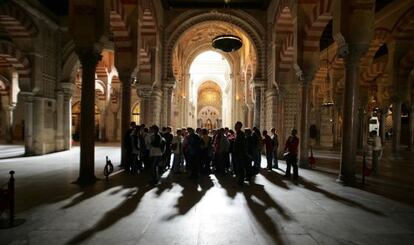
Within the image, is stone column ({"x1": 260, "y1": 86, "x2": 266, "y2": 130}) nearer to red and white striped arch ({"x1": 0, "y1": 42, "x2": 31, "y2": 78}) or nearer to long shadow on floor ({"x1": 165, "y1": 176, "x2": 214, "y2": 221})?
long shadow on floor ({"x1": 165, "y1": 176, "x2": 214, "y2": 221})

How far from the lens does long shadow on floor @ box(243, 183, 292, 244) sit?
348 centimetres

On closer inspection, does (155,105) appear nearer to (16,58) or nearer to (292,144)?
(16,58)

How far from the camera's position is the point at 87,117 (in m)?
6.27

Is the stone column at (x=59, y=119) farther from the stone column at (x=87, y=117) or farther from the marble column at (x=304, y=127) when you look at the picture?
the marble column at (x=304, y=127)

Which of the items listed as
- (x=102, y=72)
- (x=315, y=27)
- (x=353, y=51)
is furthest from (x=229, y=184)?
(x=102, y=72)

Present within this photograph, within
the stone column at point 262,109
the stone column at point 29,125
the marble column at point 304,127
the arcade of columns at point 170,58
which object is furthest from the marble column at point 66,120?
the marble column at point 304,127

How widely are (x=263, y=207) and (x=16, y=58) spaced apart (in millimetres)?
10620

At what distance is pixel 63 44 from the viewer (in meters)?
13.0

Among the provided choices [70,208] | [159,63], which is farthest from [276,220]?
[159,63]

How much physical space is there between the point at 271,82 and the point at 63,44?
8.60 meters

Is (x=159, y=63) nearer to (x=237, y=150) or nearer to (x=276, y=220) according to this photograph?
(x=237, y=150)

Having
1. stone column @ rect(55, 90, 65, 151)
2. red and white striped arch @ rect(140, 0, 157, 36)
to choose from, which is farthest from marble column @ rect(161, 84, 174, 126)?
stone column @ rect(55, 90, 65, 151)

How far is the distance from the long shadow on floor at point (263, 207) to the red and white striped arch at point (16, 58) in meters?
9.34

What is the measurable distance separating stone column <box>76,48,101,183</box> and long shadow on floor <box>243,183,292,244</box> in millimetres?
3075
